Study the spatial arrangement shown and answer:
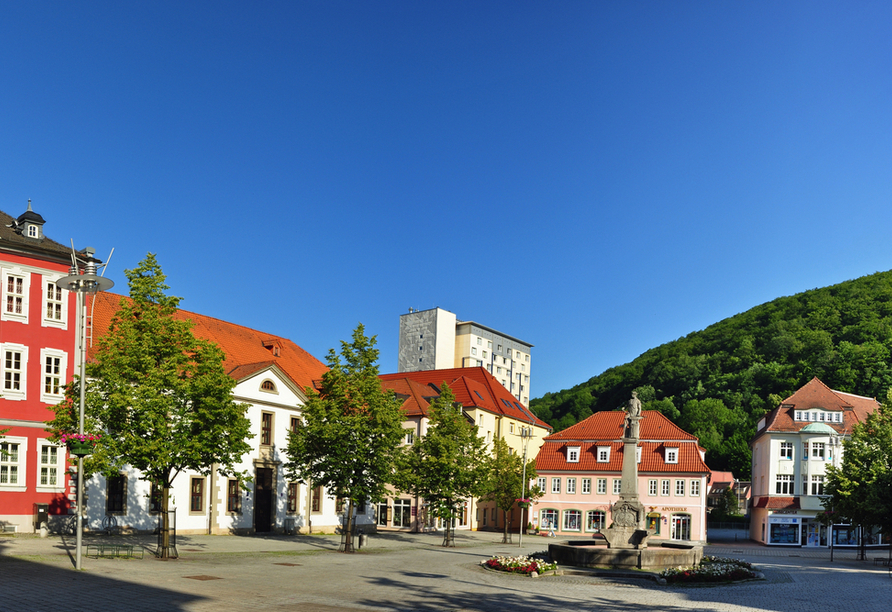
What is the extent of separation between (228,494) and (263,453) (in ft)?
12.1

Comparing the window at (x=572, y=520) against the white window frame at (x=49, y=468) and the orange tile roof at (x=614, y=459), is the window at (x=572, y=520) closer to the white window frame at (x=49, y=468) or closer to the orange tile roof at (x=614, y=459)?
the orange tile roof at (x=614, y=459)

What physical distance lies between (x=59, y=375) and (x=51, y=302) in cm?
338

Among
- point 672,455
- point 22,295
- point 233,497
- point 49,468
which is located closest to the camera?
point 22,295

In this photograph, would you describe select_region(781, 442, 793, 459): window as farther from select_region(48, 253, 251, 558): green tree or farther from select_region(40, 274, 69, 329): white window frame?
select_region(40, 274, 69, 329): white window frame

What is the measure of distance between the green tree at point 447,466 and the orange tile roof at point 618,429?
24263mm

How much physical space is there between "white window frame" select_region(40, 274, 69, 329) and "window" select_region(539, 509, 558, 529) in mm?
44495

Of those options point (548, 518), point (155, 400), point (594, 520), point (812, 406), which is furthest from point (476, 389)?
point (155, 400)

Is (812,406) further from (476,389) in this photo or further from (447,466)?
(447,466)

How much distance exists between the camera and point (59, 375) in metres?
36.4

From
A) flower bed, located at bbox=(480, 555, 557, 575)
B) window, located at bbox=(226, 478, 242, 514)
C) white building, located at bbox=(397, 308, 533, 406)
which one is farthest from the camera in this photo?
white building, located at bbox=(397, 308, 533, 406)

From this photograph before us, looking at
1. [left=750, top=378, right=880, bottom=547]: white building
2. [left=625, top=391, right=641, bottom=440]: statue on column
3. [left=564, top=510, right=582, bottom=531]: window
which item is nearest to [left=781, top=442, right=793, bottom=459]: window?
[left=750, top=378, right=880, bottom=547]: white building

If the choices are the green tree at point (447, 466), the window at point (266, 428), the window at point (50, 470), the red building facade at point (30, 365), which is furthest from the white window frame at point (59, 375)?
the green tree at point (447, 466)

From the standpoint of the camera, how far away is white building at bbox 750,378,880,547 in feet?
208

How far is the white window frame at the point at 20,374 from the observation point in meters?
34.6
